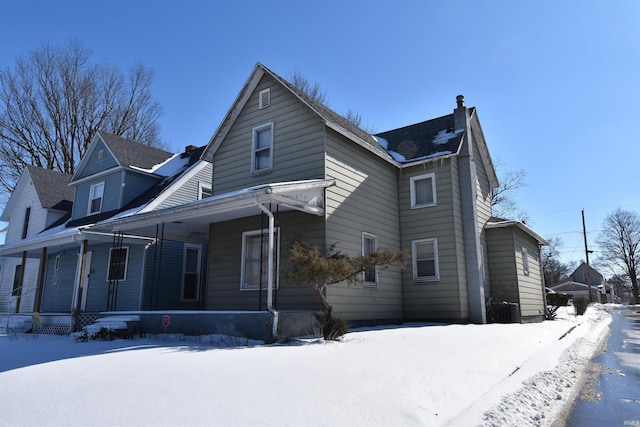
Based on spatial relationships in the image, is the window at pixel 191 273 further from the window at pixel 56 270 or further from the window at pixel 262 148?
the window at pixel 56 270

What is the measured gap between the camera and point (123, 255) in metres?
16.1

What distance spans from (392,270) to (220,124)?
695 centimetres

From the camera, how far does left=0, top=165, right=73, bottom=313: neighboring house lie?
2169cm

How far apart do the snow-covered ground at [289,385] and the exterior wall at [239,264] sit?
2.65m

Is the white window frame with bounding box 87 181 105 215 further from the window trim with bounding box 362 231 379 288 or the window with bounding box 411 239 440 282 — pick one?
the window with bounding box 411 239 440 282

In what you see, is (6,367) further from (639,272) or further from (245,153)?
(639,272)

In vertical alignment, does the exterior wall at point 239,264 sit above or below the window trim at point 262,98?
below

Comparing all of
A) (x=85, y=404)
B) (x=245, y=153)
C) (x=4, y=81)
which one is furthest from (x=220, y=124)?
(x=4, y=81)

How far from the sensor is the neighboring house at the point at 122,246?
588 inches

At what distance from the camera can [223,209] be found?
977cm

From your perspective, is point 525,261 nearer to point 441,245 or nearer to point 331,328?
point 441,245

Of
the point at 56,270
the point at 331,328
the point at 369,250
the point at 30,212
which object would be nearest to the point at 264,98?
the point at 369,250

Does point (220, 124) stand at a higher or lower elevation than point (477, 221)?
higher

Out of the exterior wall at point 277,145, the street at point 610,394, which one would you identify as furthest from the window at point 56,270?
the street at point 610,394
